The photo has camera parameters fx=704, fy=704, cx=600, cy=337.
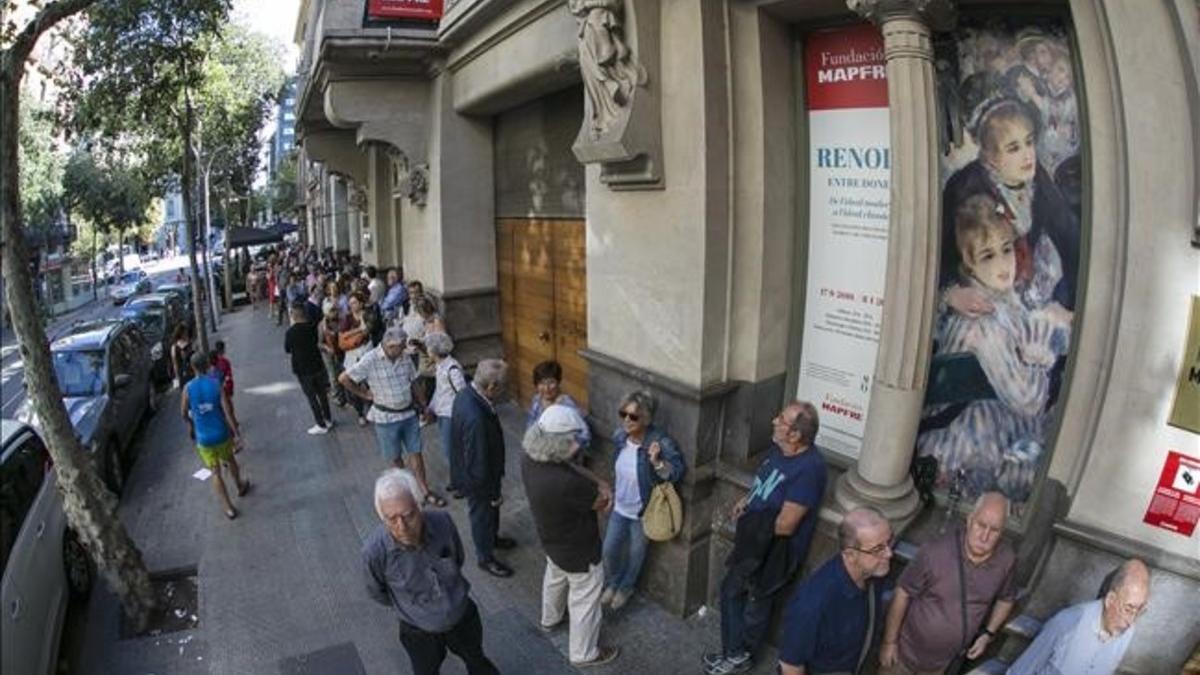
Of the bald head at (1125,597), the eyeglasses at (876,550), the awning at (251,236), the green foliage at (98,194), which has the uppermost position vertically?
the green foliage at (98,194)

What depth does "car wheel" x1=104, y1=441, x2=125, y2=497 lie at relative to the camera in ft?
23.6

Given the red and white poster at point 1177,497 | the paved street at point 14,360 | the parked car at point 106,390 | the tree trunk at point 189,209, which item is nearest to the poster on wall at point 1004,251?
the red and white poster at point 1177,497

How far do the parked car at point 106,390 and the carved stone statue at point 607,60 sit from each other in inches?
216

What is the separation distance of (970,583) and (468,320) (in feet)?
24.2

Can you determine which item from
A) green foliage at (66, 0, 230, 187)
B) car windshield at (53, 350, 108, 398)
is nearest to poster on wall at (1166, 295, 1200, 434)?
car windshield at (53, 350, 108, 398)

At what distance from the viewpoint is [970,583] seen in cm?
321

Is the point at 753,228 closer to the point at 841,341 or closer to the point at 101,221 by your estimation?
the point at 841,341

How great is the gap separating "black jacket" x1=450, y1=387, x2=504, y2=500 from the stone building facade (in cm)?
104

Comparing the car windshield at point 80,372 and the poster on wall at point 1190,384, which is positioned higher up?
the poster on wall at point 1190,384

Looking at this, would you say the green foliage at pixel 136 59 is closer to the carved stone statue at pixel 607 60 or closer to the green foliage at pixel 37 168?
the carved stone statue at pixel 607 60

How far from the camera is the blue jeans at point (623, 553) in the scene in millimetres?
4957

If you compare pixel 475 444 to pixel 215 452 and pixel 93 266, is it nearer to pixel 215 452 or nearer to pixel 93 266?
pixel 215 452

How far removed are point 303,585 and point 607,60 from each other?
451 centimetres

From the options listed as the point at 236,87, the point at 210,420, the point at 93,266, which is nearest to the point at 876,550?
the point at 210,420
